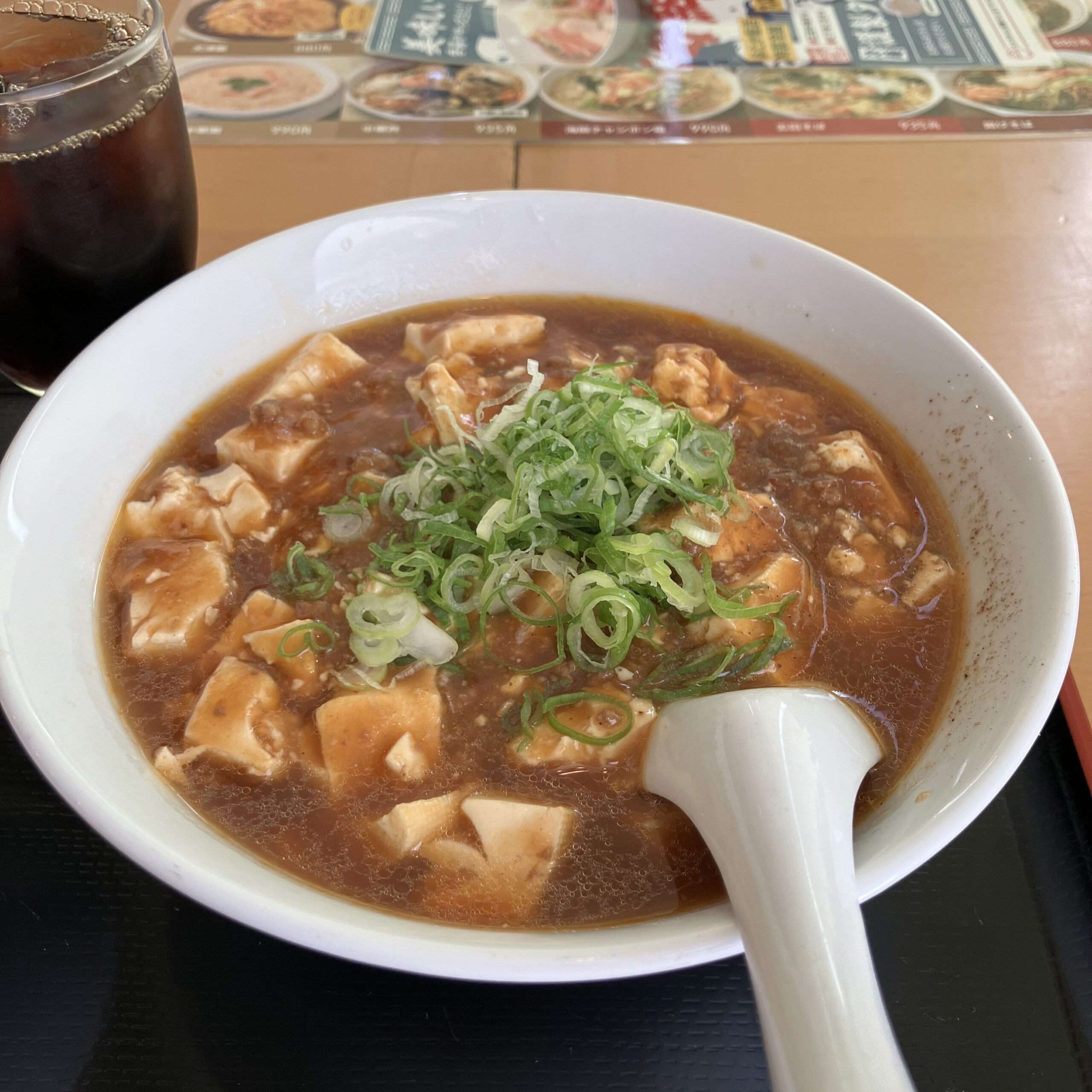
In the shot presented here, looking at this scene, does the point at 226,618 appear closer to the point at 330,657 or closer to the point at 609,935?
the point at 330,657

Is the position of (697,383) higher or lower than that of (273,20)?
lower

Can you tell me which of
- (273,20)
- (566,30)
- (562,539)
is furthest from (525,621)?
(273,20)

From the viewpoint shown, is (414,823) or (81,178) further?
(81,178)

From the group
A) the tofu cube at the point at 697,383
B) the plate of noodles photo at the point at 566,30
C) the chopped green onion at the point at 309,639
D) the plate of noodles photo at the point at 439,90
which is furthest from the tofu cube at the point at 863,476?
the plate of noodles photo at the point at 566,30

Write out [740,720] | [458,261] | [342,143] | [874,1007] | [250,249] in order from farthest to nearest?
[342,143] < [458,261] < [250,249] < [740,720] < [874,1007]

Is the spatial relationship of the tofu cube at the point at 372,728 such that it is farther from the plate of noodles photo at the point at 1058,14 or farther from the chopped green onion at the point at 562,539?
the plate of noodles photo at the point at 1058,14

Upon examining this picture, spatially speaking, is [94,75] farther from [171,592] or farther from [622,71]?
[622,71]

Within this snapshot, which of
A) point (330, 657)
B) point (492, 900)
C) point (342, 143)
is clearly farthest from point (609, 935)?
point (342, 143)
